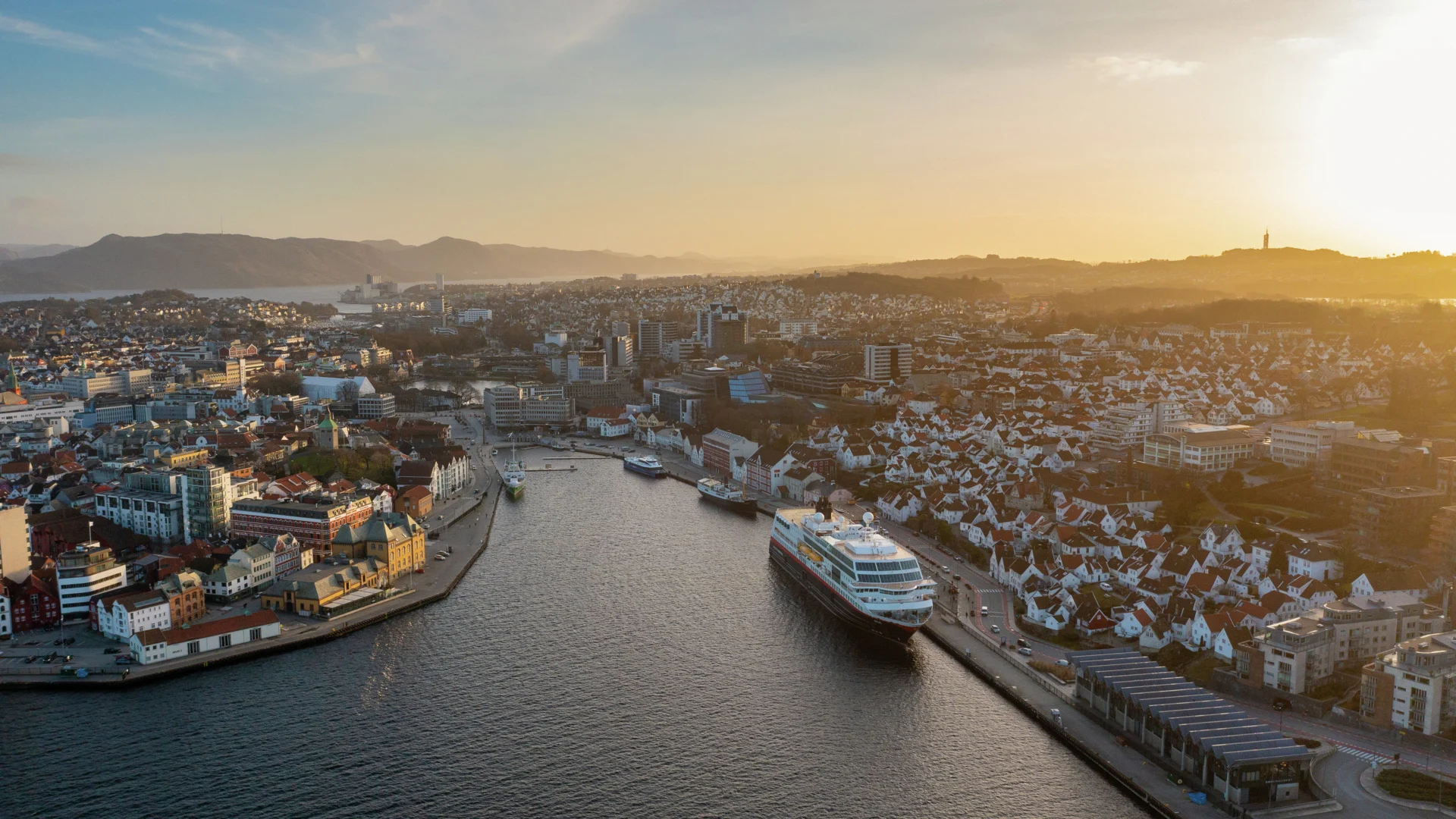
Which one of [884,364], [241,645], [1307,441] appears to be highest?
[884,364]

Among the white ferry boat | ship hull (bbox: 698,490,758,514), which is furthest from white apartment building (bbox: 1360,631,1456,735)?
Answer: the white ferry boat

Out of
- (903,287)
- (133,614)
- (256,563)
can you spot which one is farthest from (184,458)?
(903,287)

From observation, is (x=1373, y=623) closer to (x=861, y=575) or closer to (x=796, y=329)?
(x=861, y=575)

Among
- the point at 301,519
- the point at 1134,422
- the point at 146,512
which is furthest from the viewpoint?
the point at 1134,422

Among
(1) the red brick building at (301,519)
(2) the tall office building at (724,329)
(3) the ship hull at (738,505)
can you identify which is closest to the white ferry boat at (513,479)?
(3) the ship hull at (738,505)

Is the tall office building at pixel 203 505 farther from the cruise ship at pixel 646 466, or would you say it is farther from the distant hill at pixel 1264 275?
the distant hill at pixel 1264 275
